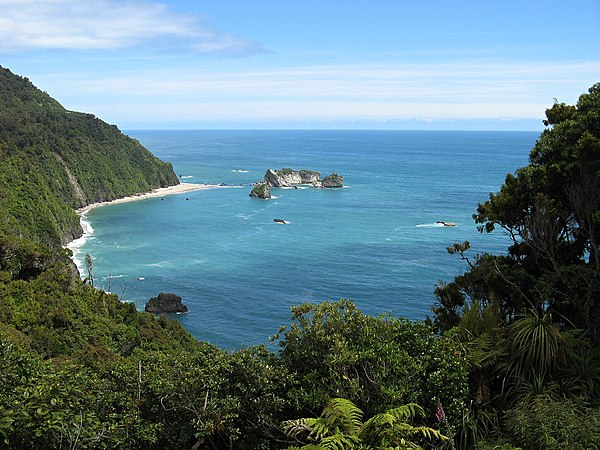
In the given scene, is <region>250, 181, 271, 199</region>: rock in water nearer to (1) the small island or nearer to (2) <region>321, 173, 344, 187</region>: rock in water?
(1) the small island

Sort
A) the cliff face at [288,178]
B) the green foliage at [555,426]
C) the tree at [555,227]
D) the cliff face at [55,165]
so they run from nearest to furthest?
the green foliage at [555,426] < the tree at [555,227] < the cliff face at [55,165] < the cliff face at [288,178]

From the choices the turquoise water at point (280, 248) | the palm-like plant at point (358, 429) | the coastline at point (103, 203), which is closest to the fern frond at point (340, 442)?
the palm-like plant at point (358, 429)

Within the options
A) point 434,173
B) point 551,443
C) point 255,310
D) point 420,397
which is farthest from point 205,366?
point 434,173

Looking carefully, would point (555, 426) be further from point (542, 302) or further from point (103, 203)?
point (103, 203)

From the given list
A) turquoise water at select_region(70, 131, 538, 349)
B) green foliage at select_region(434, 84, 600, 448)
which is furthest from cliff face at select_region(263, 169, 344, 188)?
green foliage at select_region(434, 84, 600, 448)

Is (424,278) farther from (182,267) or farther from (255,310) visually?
(182,267)

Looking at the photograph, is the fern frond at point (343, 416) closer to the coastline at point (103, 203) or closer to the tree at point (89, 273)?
the tree at point (89, 273)
